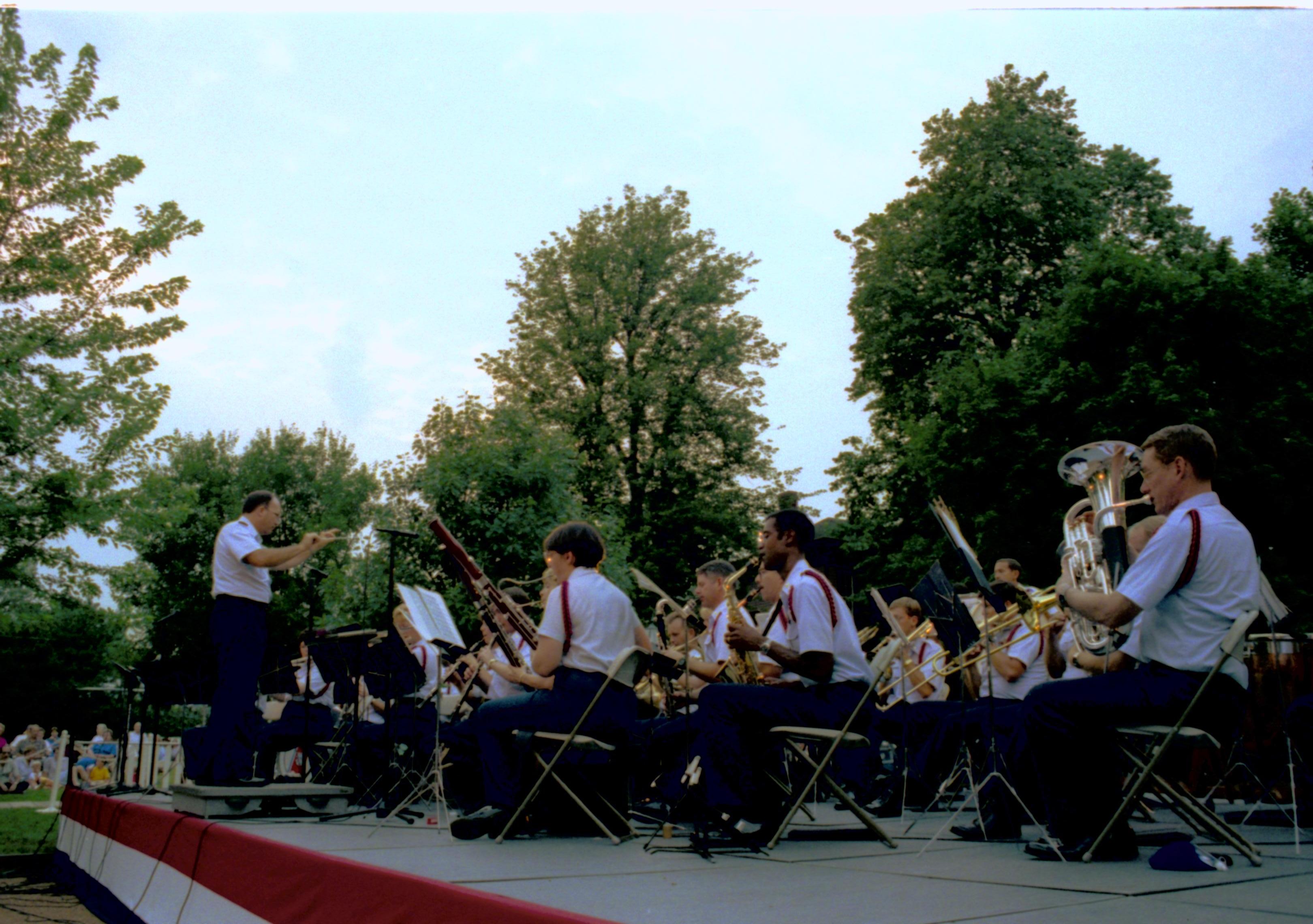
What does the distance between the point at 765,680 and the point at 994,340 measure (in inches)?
838

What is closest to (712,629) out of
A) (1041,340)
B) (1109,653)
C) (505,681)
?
(505,681)

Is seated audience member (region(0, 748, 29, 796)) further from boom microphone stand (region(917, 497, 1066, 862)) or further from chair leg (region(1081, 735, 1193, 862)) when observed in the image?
chair leg (region(1081, 735, 1193, 862))

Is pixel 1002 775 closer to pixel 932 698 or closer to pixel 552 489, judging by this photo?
pixel 932 698

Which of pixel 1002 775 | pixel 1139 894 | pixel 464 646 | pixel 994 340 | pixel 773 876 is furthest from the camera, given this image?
pixel 994 340

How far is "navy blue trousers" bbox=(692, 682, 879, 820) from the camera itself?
4809mm

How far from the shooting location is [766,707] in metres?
4.80

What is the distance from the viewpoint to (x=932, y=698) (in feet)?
26.7

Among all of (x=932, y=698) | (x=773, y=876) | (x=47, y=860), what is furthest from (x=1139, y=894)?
(x=47, y=860)

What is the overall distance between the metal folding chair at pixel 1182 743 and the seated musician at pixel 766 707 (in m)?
1.31

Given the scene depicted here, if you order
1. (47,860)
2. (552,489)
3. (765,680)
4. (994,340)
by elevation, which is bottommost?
(47,860)

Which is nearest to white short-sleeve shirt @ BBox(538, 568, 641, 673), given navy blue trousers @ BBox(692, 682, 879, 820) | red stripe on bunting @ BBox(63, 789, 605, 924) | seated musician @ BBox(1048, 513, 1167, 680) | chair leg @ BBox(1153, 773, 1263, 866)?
navy blue trousers @ BBox(692, 682, 879, 820)

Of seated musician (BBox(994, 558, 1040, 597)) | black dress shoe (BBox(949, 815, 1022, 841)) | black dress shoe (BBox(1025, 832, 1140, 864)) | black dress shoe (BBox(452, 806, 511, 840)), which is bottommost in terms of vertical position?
black dress shoe (BBox(452, 806, 511, 840))

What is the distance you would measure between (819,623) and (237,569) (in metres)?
3.88

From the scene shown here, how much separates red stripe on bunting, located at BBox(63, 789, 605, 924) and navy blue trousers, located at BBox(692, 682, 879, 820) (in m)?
1.79
